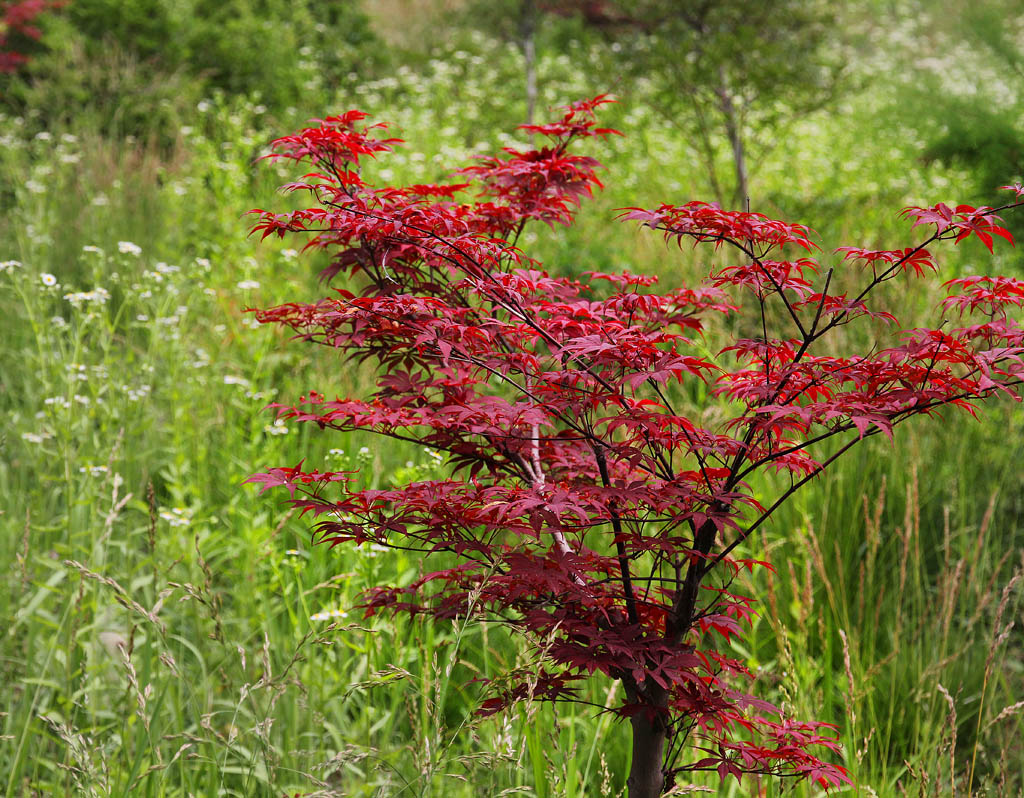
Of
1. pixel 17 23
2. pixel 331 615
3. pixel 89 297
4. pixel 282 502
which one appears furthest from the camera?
pixel 17 23

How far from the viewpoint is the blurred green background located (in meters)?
2.23

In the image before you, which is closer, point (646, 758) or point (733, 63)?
point (646, 758)

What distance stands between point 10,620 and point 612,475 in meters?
1.94

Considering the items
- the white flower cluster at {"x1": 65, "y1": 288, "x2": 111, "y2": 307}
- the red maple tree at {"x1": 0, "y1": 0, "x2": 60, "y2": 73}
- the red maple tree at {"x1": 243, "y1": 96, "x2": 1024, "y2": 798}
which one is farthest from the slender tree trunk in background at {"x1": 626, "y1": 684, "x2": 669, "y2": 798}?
the red maple tree at {"x1": 0, "y1": 0, "x2": 60, "y2": 73}

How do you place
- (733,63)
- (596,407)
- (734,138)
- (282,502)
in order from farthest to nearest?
1. (733,63)
2. (734,138)
3. (596,407)
4. (282,502)

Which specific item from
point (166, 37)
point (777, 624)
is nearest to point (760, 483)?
point (777, 624)

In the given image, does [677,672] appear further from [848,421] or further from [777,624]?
[777,624]

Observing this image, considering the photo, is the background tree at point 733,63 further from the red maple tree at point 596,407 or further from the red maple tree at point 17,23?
the red maple tree at point 17,23

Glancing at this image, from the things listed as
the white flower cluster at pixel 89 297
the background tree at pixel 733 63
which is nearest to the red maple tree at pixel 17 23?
the background tree at pixel 733 63

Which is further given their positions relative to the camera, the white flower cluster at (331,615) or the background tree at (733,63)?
the background tree at (733,63)

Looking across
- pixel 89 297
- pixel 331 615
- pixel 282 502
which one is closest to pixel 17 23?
pixel 89 297

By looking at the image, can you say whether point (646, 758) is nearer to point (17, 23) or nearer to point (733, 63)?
point (733, 63)

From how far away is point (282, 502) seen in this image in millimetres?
1516

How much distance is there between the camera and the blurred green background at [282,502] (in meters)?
2.23
